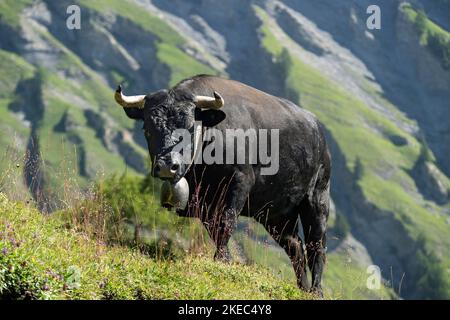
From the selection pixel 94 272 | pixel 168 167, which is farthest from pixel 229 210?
pixel 94 272

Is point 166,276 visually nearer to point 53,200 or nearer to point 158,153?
point 158,153

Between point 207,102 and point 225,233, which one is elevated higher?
point 207,102

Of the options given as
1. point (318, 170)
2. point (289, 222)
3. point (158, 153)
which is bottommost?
point (289, 222)

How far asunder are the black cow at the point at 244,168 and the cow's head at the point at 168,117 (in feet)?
0.04

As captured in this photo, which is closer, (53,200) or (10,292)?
(10,292)

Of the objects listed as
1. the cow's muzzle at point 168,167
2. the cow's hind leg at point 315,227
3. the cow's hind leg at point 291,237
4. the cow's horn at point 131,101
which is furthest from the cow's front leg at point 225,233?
the cow's hind leg at point 315,227

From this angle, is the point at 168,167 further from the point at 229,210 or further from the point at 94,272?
the point at 94,272

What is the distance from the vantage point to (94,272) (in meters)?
9.55

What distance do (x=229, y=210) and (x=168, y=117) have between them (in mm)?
1623

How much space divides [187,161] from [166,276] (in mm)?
2510

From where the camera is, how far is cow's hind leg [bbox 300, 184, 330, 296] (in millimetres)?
14888

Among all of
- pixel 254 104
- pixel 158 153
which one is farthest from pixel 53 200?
pixel 254 104

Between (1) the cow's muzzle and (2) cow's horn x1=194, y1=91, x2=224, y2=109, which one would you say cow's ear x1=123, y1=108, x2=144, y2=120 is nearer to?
(2) cow's horn x1=194, y1=91, x2=224, y2=109

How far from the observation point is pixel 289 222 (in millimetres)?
15305
